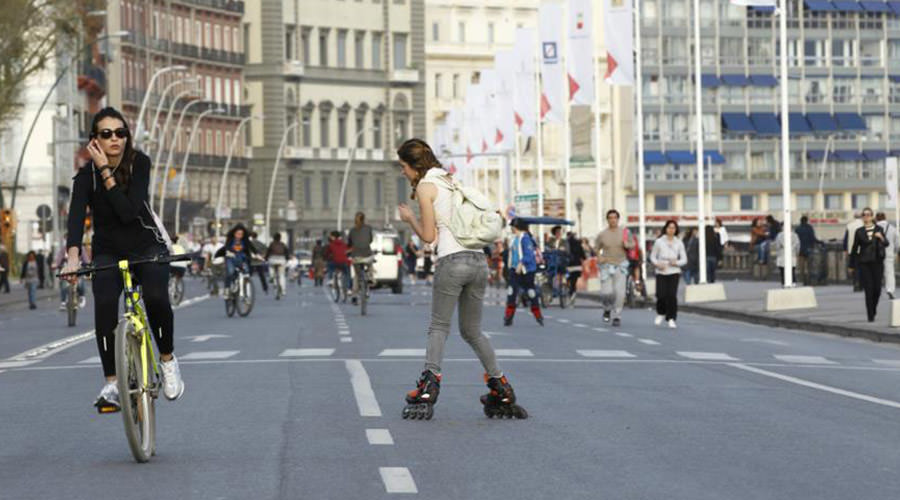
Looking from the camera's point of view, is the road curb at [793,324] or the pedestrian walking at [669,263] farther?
the pedestrian walking at [669,263]

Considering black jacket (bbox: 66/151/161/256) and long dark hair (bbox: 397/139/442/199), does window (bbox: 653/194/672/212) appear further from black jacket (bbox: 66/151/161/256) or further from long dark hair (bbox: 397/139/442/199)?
black jacket (bbox: 66/151/161/256)

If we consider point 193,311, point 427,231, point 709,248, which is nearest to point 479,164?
point 709,248

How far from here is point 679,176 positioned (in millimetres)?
143750


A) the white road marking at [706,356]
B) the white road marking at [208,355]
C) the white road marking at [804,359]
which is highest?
the white road marking at [208,355]

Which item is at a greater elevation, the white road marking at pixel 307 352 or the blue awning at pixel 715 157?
the blue awning at pixel 715 157

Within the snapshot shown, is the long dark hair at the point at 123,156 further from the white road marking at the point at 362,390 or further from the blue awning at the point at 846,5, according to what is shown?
the blue awning at the point at 846,5

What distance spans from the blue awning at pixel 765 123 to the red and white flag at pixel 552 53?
8333 centimetres

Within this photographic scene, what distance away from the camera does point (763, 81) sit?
475 feet

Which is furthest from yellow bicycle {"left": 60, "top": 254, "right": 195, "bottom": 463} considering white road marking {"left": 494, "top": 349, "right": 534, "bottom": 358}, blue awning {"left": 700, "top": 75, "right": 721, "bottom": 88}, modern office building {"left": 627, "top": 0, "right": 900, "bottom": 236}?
blue awning {"left": 700, "top": 75, "right": 721, "bottom": 88}

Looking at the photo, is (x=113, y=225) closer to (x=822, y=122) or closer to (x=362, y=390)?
(x=362, y=390)

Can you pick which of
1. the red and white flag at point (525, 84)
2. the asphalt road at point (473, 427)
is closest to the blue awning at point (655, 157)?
the red and white flag at point (525, 84)

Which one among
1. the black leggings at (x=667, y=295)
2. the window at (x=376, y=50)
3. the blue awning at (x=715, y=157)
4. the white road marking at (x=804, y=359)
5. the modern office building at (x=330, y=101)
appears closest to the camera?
the white road marking at (x=804, y=359)

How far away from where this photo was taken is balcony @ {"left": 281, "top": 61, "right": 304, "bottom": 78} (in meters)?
155

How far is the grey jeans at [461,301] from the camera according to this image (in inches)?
592
